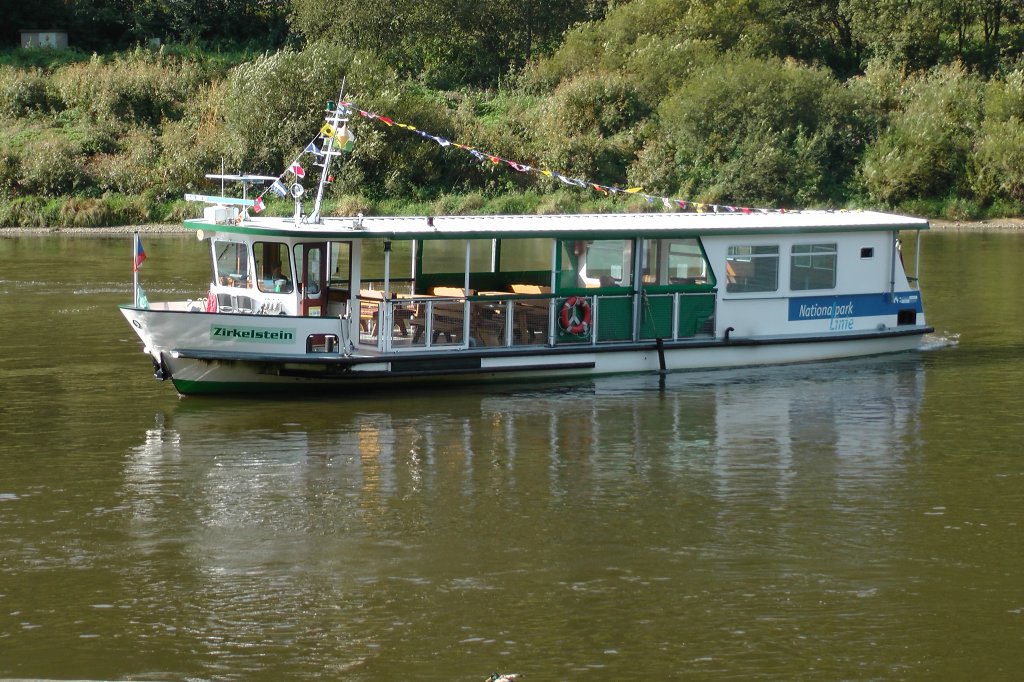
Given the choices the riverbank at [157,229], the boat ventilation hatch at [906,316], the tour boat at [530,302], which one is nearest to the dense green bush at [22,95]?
the riverbank at [157,229]

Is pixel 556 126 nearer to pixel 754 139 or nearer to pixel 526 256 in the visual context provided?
pixel 754 139

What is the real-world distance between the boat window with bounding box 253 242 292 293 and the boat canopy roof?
310 mm

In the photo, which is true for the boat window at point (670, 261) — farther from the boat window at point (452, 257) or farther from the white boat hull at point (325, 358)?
the boat window at point (452, 257)

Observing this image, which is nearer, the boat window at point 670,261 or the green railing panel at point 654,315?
the green railing panel at point 654,315

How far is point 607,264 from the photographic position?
21.9 meters

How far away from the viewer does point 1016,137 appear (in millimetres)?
50188

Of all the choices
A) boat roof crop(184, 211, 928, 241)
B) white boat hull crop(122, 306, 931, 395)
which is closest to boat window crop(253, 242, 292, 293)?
boat roof crop(184, 211, 928, 241)

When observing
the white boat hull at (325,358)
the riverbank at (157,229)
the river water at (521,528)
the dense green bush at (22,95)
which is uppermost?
the dense green bush at (22,95)

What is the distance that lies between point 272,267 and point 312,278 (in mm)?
565

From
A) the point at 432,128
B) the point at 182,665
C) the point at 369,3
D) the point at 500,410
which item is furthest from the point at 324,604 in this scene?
the point at 369,3

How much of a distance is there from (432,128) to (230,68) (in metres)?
10.4

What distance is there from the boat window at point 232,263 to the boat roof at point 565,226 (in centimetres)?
33

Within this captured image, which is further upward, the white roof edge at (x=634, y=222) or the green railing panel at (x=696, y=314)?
the white roof edge at (x=634, y=222)

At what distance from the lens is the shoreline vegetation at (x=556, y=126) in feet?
161
